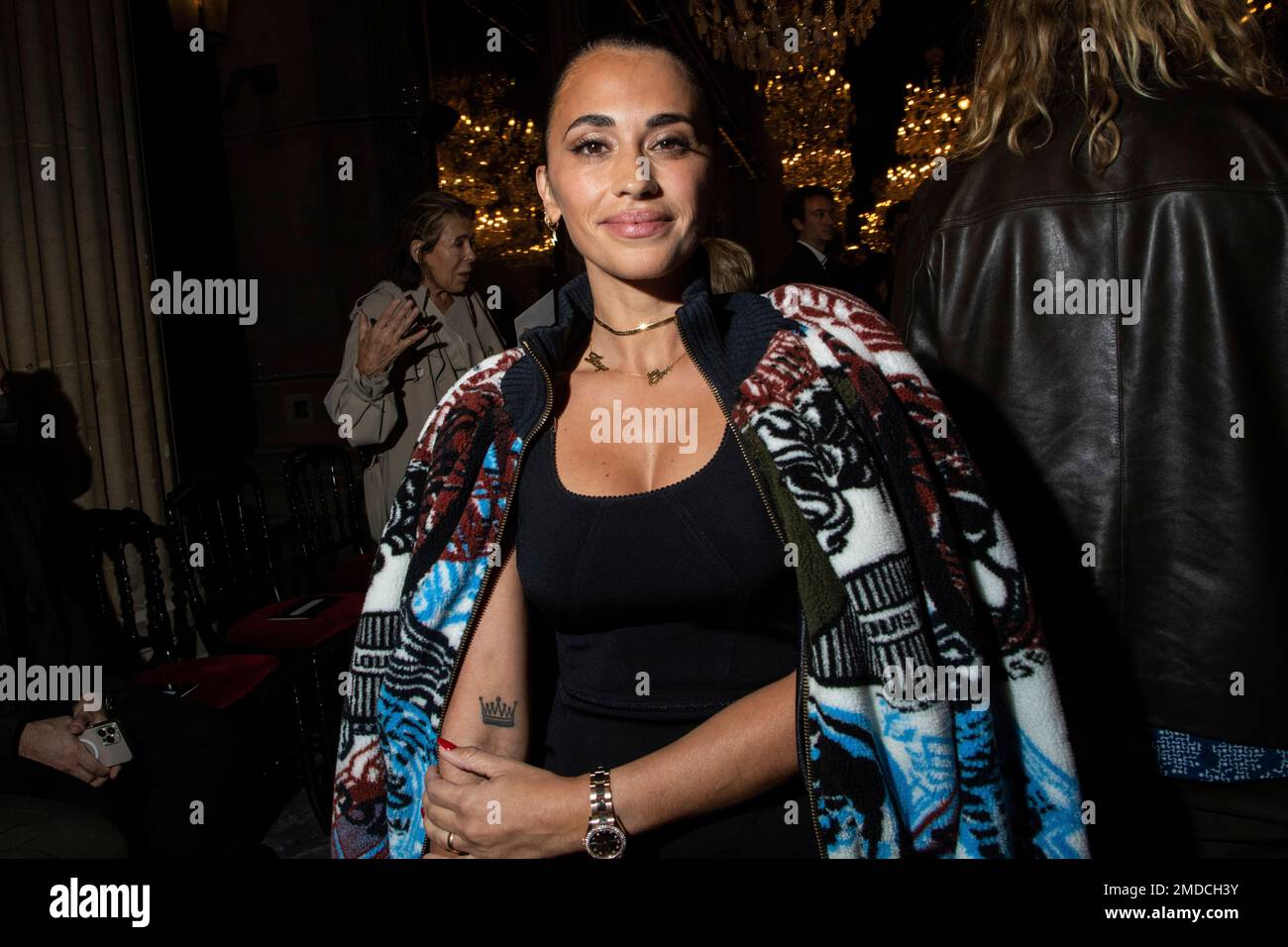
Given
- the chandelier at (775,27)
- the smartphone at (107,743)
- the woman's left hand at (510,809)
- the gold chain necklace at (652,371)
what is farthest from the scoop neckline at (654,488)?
the chandelier at (775,27)

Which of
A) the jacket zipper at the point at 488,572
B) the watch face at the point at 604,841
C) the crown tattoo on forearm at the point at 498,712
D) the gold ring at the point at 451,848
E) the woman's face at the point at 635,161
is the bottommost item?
the gold ring at the point at 451,848

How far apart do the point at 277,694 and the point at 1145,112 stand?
11.2 feet

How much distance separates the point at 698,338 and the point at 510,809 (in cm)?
81

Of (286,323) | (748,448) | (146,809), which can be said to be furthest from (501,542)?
(286,323)

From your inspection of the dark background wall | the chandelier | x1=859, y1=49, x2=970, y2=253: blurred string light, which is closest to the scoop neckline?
the dark background wall

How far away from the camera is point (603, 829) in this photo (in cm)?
132

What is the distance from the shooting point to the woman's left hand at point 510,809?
4.37ft

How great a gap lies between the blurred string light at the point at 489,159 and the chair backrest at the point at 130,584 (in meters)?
6.52

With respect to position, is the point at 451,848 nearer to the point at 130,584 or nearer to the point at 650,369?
the point at 650,369

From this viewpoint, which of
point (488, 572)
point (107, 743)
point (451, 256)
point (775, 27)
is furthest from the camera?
point (775, 27)

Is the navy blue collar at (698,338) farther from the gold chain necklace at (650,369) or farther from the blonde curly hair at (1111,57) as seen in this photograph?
the blonde curly hair at (1111,57)

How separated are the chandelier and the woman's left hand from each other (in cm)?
659

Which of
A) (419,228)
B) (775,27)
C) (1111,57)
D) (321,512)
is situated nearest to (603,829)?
(1111,57)
